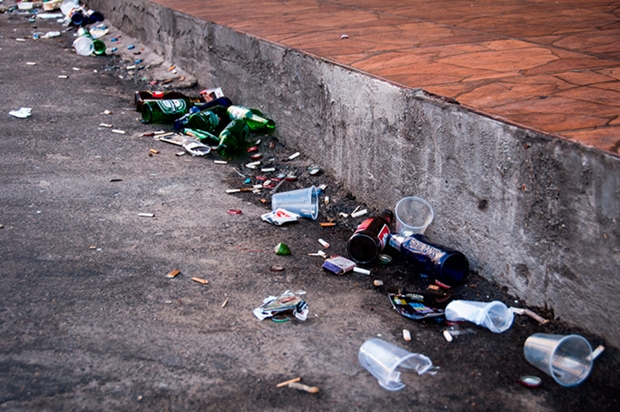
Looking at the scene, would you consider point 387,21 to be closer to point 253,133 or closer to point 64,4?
point 253,133

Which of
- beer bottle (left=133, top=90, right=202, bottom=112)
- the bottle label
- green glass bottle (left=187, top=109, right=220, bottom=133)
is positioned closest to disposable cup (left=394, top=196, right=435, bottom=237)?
green glass bottle (left=187, top=109, right=220, bottom=133)

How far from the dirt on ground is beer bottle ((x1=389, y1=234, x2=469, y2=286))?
61mm

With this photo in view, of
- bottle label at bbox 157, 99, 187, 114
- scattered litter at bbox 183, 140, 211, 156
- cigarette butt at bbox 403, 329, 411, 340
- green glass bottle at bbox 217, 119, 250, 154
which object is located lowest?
cigarette butt at bbox 403, 329, 411, 340

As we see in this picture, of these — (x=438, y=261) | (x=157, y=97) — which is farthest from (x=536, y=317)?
(x=157, y=97)

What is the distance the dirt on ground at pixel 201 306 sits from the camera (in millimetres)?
2154

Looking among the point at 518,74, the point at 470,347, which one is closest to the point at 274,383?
the point at 470,347

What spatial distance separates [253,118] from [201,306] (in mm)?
2476

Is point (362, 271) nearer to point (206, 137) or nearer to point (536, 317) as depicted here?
point (536, 317)

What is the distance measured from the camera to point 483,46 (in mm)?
4246

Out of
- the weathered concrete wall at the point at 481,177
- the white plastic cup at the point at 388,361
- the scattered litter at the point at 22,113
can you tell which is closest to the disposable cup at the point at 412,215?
the weathered concrete wall at the point at 481,177

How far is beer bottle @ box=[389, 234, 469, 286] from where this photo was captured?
2.83m

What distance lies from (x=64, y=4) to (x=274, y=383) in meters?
9.69

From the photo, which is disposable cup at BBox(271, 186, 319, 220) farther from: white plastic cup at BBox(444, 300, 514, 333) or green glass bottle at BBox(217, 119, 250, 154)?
white plastic cup at BBox(444, 300, 514, 333)

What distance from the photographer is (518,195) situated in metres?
2.56
